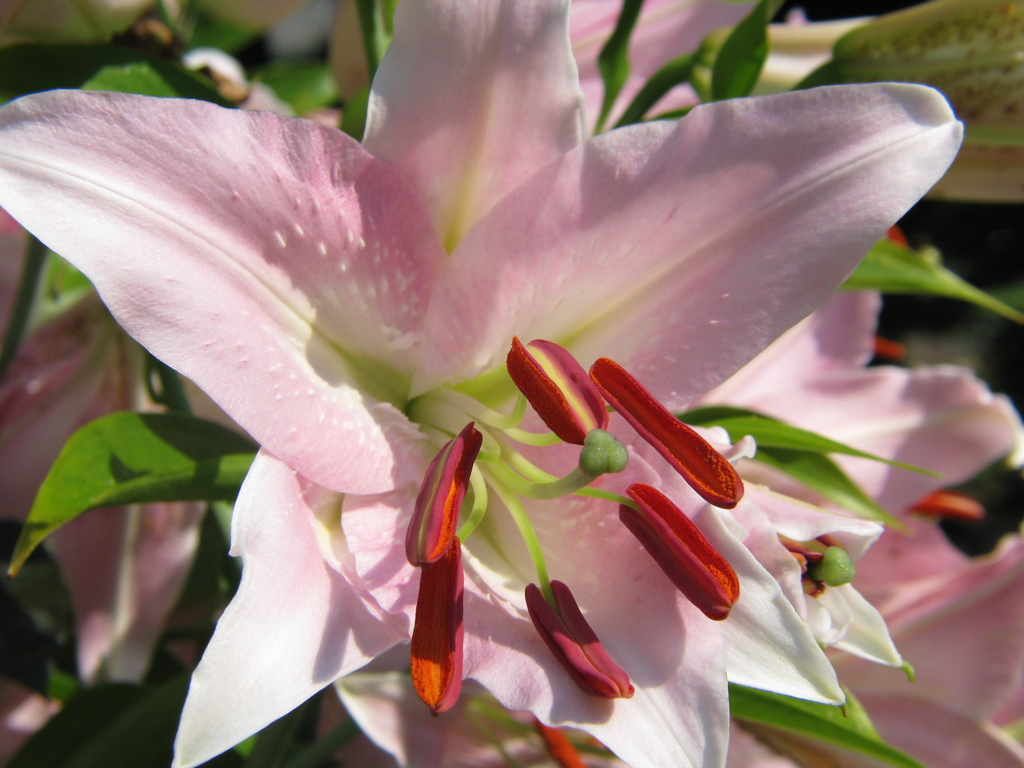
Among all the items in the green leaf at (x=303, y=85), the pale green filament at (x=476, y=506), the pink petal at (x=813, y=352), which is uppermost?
the pale green filament at (x=476, y=506)

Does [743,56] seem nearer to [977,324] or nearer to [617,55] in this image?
Answer: [617,55]

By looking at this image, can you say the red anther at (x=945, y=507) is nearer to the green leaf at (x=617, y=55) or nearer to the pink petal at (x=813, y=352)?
the pink petal at (x=813, y=352)

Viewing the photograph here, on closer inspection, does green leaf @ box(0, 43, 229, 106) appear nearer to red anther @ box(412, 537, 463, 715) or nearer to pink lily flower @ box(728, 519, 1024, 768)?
red anther @ box(412, 537, 463, 715)

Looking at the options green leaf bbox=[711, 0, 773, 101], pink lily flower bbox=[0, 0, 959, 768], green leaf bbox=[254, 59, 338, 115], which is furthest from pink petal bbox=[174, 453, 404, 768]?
green leaf bbox=[254, 59, 338, 115]

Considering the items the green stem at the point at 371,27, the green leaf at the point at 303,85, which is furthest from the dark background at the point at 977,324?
the green stem at the point at 371,27

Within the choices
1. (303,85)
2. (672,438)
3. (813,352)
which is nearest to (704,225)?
(672,438)

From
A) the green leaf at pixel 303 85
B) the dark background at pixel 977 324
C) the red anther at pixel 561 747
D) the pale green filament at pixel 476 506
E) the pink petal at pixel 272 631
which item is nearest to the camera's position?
the pink petal at pixel 272 631
